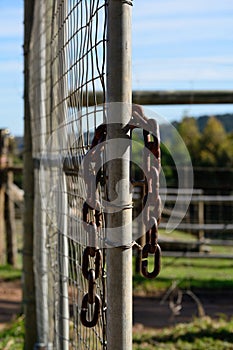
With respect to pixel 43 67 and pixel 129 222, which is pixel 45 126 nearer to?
pixel 43 67

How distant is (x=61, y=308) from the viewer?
9.73 ft

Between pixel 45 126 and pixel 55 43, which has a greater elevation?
pixel 55 43

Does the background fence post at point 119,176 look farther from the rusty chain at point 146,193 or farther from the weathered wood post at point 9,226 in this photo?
the weathered wood post at point 9,226

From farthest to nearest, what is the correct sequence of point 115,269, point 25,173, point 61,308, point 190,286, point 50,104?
point 190,286
point 25,173
point 50,104
point 61,308
point 115,269

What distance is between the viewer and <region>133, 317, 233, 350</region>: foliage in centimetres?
463

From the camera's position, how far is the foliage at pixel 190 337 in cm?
463

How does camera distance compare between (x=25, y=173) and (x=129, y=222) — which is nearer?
(x=129, y=222)

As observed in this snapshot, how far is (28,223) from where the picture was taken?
13.8ft

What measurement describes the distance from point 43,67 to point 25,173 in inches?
28.1

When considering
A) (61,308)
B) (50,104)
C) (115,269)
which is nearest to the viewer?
(115,269)

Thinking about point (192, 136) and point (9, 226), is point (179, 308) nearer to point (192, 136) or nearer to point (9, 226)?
point (9, 226)

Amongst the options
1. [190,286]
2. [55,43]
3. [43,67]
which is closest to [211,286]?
[190,286]

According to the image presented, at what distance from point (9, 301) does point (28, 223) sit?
288 cm

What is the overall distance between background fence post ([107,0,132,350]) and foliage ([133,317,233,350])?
10.00 ft
